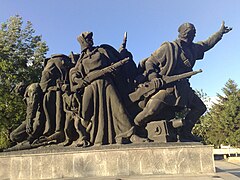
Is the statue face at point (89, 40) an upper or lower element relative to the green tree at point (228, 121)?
upper

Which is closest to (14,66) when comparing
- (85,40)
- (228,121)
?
(85,40)

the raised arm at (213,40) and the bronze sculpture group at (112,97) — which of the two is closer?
the bronze sculpture group at (112,97)

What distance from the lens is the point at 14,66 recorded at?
21.9 meters

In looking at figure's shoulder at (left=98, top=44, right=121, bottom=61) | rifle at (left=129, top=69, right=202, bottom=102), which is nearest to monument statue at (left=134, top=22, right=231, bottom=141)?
rifle at (left=129, top=69, right=202, bottom=102)

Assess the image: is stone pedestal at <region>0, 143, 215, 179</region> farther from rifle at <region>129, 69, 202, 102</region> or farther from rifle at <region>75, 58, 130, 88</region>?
rifle at <region>75, 58, 130, 88</region>

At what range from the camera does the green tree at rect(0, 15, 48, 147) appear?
20.1 m

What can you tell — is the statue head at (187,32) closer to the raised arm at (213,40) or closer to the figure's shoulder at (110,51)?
the raised arm at (213,40)

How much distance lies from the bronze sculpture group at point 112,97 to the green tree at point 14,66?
12756 millimetres

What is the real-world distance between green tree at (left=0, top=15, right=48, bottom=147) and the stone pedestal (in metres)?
13.8

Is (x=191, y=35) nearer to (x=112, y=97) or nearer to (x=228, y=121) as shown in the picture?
(x=112, y=97)

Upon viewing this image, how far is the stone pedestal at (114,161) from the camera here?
6315mm

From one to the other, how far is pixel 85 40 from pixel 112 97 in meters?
1.83

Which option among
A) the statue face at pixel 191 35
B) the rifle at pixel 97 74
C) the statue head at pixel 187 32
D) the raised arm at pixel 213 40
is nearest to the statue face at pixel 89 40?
the rifle at pixel 97 74

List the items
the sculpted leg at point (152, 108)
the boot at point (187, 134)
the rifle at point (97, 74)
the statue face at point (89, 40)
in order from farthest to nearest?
the statue face at point (89, 40), the boot at point (187, 134), the rifle at point (97, 74), the sculpted leg at point (152, 108)
